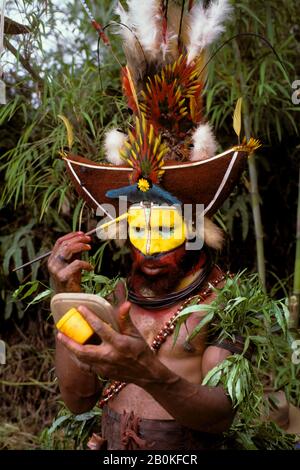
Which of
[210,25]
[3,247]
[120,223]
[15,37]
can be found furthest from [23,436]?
[210,25]

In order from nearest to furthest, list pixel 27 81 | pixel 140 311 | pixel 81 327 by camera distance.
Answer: pixel 81 327 < pixel 140 311 < pixel 27 81

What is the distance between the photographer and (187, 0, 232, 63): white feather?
151 cm

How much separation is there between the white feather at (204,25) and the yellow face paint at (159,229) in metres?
0.36

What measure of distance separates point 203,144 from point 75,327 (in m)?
0.54

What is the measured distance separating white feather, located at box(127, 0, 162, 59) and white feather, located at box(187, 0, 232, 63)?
0.08 meters

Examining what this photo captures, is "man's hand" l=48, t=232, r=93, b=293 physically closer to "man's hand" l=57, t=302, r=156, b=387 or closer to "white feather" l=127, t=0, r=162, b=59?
"man's hand" l=57, t=302, r=156, b=387

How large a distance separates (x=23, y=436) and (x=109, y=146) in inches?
53.4

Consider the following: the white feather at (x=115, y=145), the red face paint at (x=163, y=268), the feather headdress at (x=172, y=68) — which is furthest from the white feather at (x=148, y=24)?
the red face paint at (x=163, y=268)

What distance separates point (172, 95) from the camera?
147 centimetres

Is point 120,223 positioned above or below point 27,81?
below

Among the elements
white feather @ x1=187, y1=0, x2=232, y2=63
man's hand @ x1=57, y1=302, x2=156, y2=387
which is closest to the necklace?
man's hand @ x1=57, y1=302, x2=156, y2=387

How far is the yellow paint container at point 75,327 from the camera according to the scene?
114 centimetres

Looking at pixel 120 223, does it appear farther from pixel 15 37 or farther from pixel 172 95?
pixel 15 37
